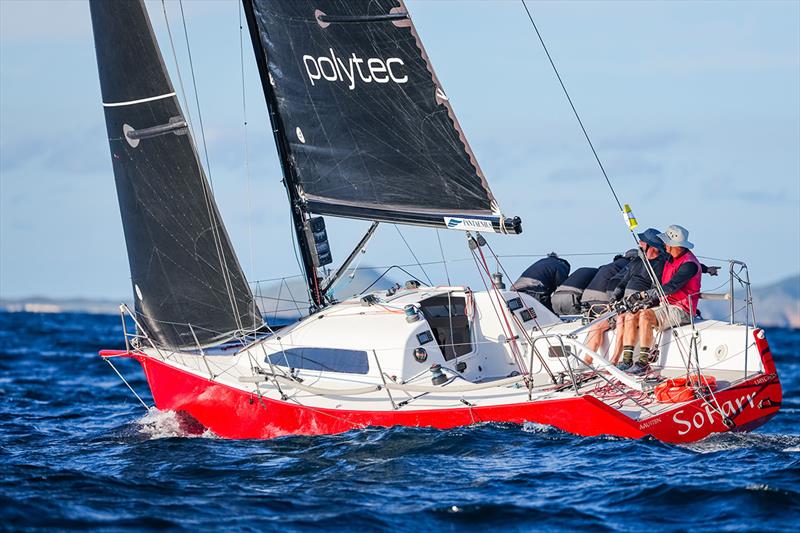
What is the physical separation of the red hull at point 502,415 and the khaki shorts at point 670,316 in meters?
0.79

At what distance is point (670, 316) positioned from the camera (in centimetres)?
1143

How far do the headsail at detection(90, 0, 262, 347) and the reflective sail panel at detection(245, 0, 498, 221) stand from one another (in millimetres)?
1089

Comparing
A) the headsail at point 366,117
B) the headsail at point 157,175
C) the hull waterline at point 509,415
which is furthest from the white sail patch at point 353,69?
the hull waterline at point 509,415

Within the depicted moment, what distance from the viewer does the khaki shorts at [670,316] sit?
11461 mm

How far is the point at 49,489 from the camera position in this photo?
29.9 feet

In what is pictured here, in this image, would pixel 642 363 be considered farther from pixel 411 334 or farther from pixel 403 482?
pixel 403 482

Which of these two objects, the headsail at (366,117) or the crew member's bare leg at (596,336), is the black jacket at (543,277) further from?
the headsail at (366,117)

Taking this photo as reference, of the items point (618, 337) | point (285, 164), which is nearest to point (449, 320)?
point (618, 337)

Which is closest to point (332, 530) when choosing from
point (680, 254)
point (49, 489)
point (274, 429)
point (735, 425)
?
point (49, 489)

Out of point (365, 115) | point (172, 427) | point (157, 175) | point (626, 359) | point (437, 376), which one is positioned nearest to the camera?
point (437, 376)

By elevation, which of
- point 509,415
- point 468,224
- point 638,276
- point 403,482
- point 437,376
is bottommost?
point 403,482

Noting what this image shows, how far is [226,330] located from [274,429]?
1.77 meters

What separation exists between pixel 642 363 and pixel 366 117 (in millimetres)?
3672

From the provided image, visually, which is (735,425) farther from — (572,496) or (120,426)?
(120,426)
